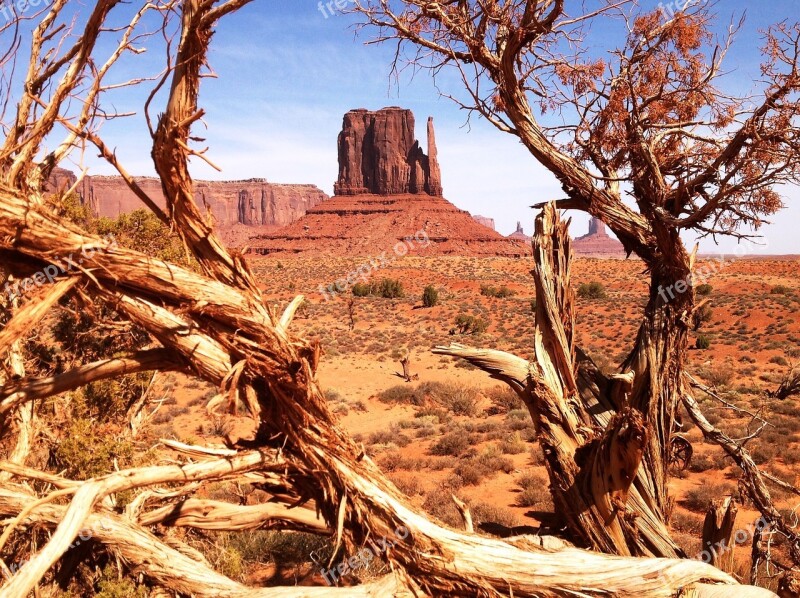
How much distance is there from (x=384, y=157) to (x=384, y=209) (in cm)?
1589

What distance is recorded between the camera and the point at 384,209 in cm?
9888

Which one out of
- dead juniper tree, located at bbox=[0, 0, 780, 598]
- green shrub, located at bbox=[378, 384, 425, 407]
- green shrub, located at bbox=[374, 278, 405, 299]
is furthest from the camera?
green shrub, located at bbox=[374, 278, 405, 299]

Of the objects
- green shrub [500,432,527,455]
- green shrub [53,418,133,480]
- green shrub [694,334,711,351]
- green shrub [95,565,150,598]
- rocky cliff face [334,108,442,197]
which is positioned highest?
rocky cliff face [334,108,442,197]

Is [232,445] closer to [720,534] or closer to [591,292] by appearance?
[720,534]

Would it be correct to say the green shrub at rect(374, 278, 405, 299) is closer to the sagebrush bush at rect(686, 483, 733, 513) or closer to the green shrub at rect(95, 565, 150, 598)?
the sagebrush bush at rect(686, 483, 733, 513)

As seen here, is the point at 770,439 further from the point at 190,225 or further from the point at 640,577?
the point at 190,225

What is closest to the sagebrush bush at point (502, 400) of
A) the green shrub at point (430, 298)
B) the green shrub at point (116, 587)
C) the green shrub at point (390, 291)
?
the green shrub at point (116, 587)

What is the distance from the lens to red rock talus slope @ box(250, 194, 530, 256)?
85.0 meters

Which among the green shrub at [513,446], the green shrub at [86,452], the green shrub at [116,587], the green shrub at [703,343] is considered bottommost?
the green shrub at [513,446]

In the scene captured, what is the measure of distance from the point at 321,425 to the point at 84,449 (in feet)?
12.4

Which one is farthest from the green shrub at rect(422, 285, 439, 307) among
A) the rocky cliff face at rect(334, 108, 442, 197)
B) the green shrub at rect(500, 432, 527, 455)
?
the rocky cliff face at rect(334, 108, 442, 197)

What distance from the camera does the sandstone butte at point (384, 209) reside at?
86438mm

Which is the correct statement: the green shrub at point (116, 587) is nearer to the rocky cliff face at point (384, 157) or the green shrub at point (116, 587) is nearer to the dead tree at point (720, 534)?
the dead tree at point (720, 534)

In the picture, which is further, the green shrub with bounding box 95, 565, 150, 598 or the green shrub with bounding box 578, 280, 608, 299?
the green shrub with bounding box 578, 280, 608, 299
